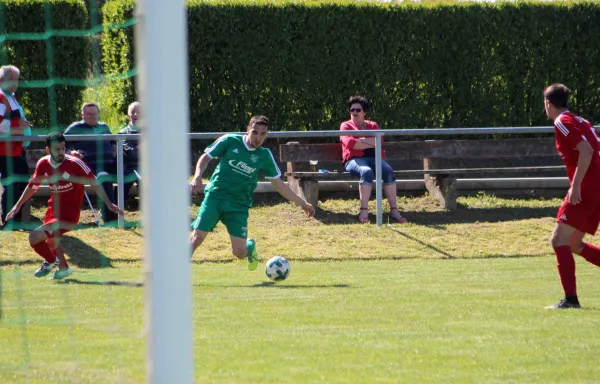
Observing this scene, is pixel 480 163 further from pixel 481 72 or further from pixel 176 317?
pixel 176 317

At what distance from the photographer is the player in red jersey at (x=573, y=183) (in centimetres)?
866

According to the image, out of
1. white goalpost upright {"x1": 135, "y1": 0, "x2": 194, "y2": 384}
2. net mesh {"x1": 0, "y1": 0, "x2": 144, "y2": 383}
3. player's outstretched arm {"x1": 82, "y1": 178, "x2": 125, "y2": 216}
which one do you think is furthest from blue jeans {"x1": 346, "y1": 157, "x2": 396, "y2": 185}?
white goalpost upright {"x1": 135, "y1": 0, "x2": 194, "y2": 384}

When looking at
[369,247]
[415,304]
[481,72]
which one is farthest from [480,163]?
[415,304]

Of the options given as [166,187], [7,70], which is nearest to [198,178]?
[7,70]

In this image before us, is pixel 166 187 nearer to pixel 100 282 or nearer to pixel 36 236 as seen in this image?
pixel 100 282

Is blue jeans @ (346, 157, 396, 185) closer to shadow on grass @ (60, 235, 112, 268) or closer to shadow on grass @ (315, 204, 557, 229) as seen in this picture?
shadow on grass @ (315, 204, 557, 229)

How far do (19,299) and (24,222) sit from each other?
15.2ft

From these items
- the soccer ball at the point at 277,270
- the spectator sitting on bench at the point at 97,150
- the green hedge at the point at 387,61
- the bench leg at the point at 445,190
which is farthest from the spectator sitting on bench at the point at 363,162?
the soccer ball at the point at 277,270

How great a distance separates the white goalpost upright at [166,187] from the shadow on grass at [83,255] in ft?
31.6

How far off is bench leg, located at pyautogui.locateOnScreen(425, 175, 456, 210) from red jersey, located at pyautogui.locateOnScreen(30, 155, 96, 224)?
658cm

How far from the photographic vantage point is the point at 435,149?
→ 16.2 m

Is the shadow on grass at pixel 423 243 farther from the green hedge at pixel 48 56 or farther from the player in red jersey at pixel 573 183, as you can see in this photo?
the green hedge at pixel 48 56

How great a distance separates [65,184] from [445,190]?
6829 mm

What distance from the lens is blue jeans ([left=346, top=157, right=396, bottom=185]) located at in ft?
49.0
